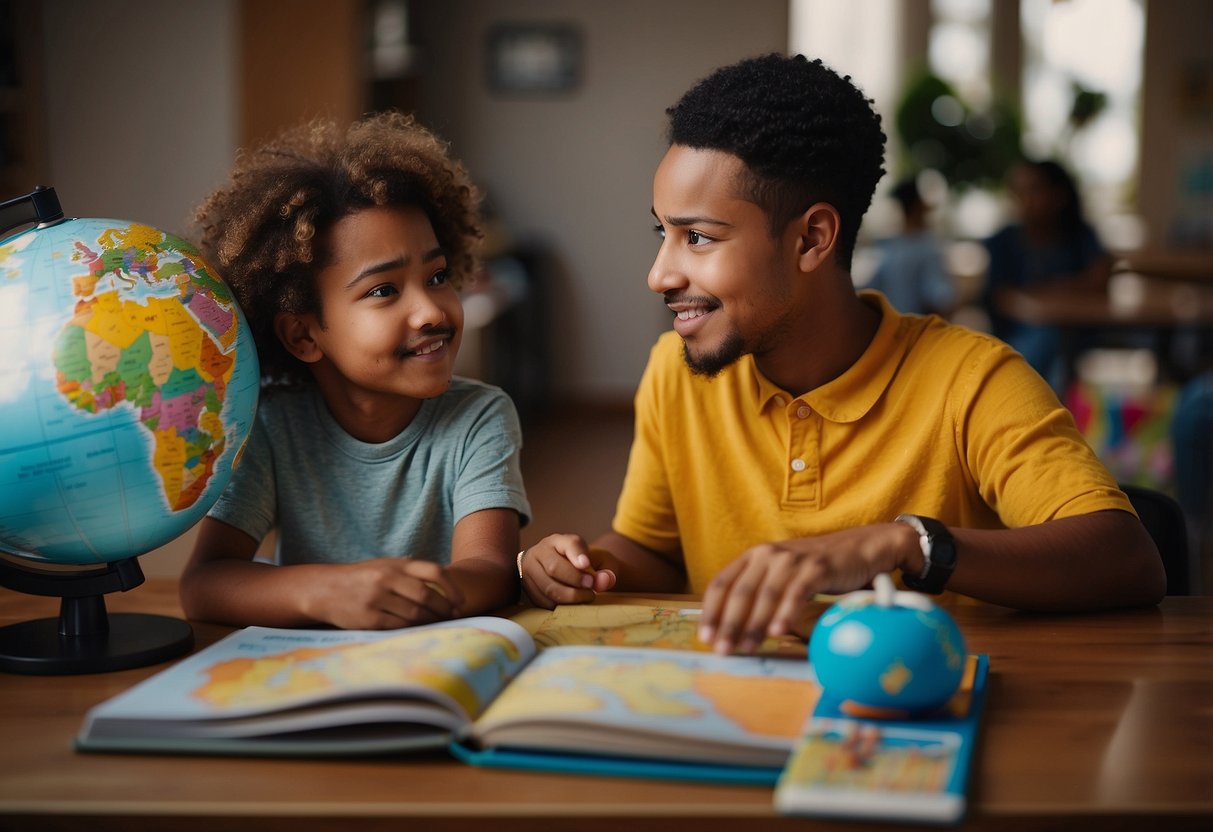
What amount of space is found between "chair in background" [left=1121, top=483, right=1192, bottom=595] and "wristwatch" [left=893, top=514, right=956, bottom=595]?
16.9 inches

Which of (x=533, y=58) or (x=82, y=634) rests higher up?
(x=533, y=58)

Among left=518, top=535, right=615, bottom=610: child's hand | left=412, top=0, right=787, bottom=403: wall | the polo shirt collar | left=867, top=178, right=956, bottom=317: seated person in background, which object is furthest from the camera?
left=412, top=0, right=787, bottom=403: wall

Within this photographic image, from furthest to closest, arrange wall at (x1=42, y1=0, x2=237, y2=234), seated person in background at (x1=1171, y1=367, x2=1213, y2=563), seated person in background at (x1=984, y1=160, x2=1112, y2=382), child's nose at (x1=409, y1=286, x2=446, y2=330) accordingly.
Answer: seated person in background at (x1=984, y1=160, x2=1112, y2=382)
seated person in background at (x1=1171, y1=367, x2=1213, y2=563)
wall at (x1=42, y1=0, x2=237, y2=234)
child's nose at (x1=409, y1=286, x2=446, y2=330)

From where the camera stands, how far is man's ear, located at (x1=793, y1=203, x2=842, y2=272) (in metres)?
1.45

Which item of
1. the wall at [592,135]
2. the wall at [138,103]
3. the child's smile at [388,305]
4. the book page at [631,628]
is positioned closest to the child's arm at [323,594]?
the book page at [631,628]

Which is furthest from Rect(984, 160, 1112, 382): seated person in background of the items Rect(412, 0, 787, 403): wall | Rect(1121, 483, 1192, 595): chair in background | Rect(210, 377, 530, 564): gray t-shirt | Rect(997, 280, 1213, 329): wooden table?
Rect(210, 377, 530, 564): gray t-shirt

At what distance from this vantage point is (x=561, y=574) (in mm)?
1254

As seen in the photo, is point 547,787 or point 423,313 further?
point 423,313

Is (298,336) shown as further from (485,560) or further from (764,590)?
(764,590)

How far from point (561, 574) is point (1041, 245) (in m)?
5.18

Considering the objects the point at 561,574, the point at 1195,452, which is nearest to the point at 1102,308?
the point at 1195,452

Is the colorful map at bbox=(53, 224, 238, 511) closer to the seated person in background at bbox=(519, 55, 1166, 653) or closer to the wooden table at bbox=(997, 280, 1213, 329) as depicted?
the seated person in background at bbox=(519, 55, 1166, 653)

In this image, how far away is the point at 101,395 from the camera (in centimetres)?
102

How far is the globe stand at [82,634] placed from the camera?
1074mm
